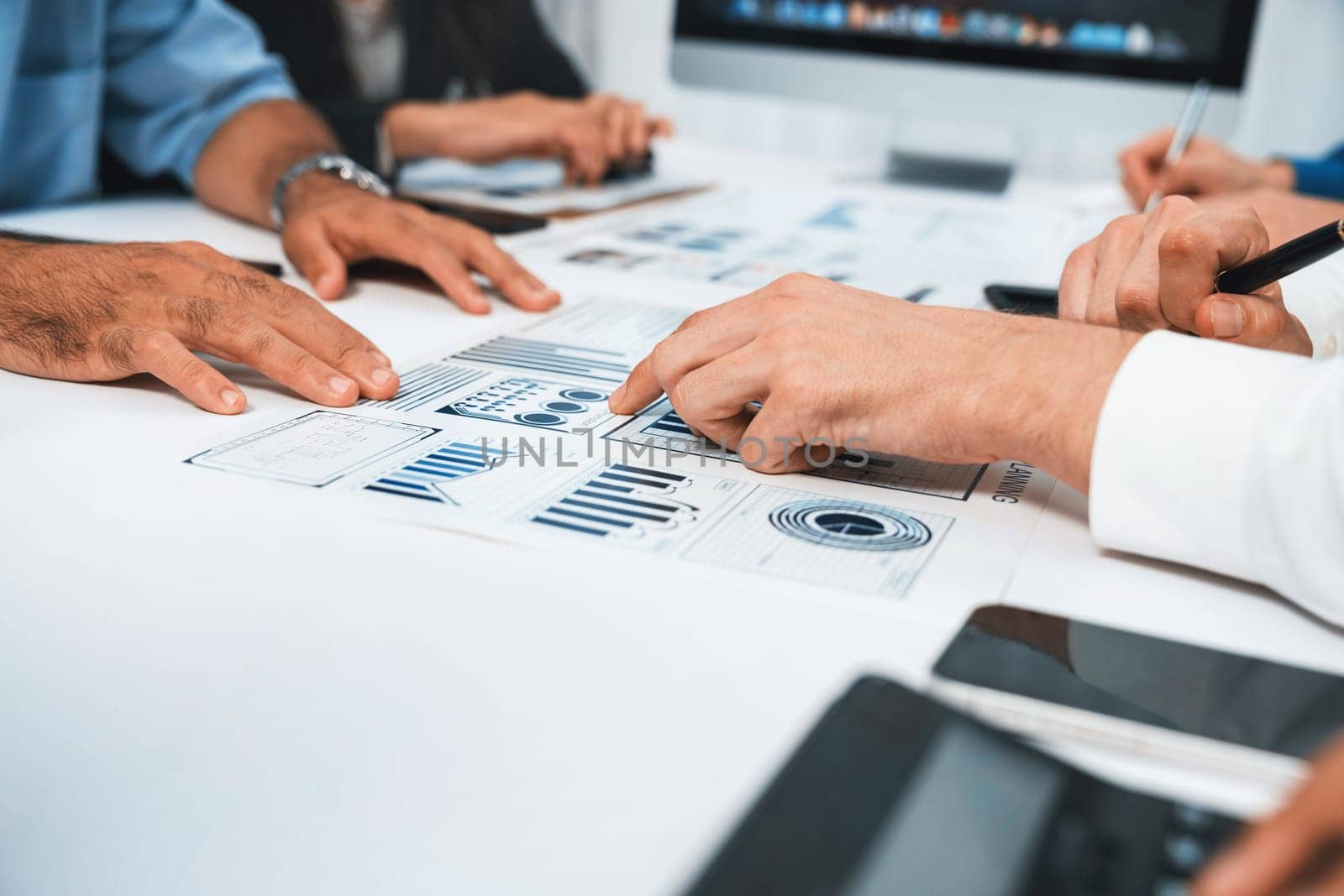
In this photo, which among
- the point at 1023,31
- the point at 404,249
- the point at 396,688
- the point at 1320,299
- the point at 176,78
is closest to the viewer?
the point at 396,688

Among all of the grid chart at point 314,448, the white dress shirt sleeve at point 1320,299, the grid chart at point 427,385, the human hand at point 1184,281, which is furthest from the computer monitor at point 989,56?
the grid chart at point 314,448

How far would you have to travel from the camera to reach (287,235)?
0.98 m

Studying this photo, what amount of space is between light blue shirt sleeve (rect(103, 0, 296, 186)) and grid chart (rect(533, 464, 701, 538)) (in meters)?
0.94

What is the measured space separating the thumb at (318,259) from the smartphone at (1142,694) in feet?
2.06

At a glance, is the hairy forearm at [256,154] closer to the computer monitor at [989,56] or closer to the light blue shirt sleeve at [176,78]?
the light blue shirt sleeve at [176,78]

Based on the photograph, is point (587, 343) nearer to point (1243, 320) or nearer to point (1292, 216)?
point (1243, 320)

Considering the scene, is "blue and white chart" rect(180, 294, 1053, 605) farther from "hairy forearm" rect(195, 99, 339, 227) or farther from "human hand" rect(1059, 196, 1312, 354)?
"hairy forearm" rect(195, 99, 339, 227)

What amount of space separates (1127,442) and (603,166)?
1093 mm

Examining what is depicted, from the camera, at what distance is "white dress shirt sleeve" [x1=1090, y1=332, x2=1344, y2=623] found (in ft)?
1.57

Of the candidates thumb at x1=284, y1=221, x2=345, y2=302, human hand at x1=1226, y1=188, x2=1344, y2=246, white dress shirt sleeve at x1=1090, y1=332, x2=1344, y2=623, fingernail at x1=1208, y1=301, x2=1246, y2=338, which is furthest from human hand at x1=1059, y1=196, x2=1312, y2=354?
thumb at x1=284, y1=221, x2=345, y2=302

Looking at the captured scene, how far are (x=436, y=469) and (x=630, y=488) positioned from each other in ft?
0.32

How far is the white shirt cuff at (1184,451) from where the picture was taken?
506 millimetres

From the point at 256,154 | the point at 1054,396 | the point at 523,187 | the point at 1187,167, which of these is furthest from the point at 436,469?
the point at 1187,167

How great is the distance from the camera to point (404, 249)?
3.06 feet
